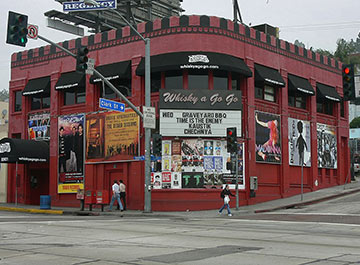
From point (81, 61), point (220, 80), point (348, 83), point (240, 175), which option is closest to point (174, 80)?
point (220, 80)

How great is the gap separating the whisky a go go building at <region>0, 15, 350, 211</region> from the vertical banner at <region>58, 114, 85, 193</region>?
2.9 inches

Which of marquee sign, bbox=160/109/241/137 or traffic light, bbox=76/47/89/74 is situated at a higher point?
traffic light, bbox=76/47/89/74

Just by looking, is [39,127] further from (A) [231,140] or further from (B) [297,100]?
(B) [297,100]

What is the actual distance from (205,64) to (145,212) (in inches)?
356

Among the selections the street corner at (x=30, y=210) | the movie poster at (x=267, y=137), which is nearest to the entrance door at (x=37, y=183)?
the street corner at (x=30, y=210)

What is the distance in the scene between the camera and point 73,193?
112 feet

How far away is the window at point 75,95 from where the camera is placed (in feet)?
115

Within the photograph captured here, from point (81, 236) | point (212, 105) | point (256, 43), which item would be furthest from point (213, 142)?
point (81, 236)

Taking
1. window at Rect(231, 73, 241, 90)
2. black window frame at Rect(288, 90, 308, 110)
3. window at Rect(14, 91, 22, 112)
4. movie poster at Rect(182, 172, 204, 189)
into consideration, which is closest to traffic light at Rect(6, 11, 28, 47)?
movie poster at Rect(182, 172, 204, 189)

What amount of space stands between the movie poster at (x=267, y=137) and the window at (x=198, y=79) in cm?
416

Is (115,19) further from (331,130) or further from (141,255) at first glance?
(141,255)

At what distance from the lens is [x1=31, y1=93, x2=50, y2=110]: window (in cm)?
3747

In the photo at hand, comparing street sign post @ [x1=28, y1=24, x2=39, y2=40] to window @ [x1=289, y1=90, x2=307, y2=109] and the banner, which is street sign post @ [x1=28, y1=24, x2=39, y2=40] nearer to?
the banner

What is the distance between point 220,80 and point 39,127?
14.2 metres
